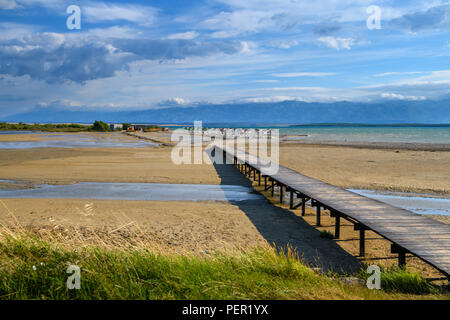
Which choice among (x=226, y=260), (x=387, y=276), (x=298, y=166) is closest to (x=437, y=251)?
(x=387, y=276)

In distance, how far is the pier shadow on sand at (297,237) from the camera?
6762 mm

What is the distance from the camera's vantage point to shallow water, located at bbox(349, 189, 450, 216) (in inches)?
432

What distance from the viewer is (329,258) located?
277 inches

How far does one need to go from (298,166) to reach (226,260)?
1719 cm

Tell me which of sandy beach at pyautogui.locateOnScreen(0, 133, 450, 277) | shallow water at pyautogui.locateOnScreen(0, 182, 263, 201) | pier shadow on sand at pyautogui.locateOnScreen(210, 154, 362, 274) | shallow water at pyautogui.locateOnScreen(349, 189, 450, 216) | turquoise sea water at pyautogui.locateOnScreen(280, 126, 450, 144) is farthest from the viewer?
turquoise sea water at pyautogui.locateOnScreen(280, 126, 450, 144)

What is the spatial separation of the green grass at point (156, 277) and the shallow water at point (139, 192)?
7.54 meters

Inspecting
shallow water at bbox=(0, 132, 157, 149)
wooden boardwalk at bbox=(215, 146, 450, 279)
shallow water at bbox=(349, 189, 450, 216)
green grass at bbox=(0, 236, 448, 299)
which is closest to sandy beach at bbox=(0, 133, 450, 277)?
wooden boardwalk at bbox=(215, 146, 450, 279)

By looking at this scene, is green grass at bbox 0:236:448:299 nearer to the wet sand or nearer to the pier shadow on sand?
the pier shadow on sand

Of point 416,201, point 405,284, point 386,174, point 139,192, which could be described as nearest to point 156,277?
point 405,284

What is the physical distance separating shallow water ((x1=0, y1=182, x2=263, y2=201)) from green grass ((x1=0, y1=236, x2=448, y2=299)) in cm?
754

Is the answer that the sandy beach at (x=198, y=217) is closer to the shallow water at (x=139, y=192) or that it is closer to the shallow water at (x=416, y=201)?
the shallow water at (x=139, y=192)

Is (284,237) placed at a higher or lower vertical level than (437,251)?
lower

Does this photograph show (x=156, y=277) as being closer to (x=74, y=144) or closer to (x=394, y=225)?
(x=394, y=225)
